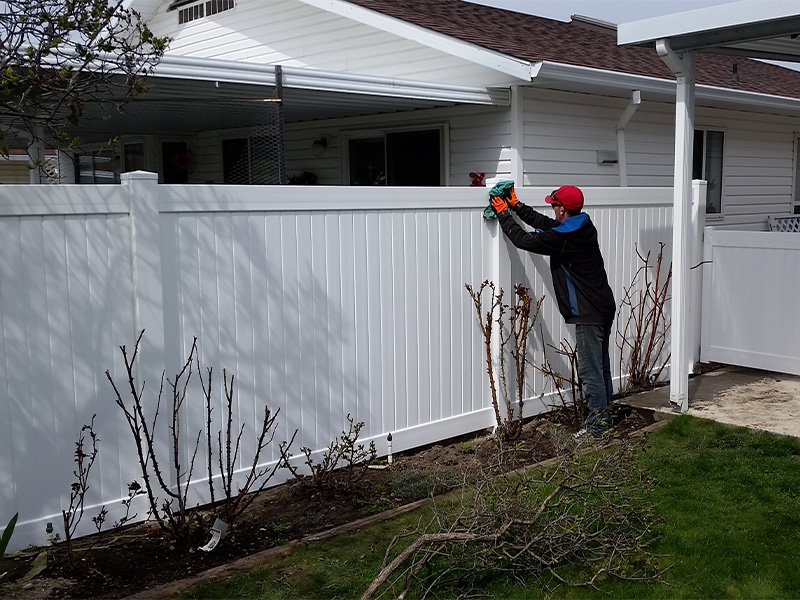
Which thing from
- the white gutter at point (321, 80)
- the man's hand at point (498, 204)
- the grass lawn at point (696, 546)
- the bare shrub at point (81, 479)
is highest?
→ the white gutter at point (321, 80)

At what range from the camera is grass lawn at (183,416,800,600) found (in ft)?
12.9

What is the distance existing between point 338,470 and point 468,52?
5460 millimetres

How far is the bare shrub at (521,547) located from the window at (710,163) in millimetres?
9026

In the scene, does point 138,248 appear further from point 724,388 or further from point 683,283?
point 724,388

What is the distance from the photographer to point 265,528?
15.6ft

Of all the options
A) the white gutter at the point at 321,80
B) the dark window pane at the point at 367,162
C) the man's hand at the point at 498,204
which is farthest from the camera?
the dark window pane at the point at 367,162

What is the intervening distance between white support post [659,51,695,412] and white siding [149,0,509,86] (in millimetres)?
2843

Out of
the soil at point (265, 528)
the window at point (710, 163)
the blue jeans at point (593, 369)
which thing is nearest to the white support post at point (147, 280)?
the soil at point (265, 528)

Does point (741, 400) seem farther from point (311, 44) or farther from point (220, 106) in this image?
point (311, 44)

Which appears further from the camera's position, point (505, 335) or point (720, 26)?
point (505, 335)

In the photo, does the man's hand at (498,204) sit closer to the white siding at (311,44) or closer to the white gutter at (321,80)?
the white gutter at (321,80)

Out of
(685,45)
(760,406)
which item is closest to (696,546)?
(760,406)

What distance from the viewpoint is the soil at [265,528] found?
4.05 metres

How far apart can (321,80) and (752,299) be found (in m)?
4.68
